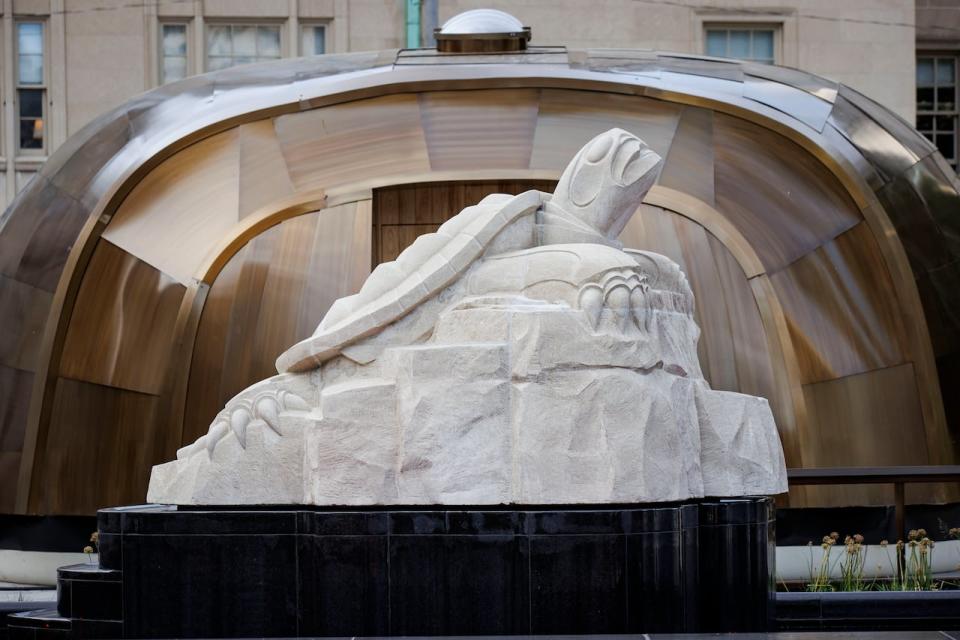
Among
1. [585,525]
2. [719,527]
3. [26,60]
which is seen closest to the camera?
[585,525]

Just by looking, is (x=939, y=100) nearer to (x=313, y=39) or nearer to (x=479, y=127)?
(x=313, y=39)

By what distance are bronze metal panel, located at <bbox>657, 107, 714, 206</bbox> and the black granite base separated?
586cm

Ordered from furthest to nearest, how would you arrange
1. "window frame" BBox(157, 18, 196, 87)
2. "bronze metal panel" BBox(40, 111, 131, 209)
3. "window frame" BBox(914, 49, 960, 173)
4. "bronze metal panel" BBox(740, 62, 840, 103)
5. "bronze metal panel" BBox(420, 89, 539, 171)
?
"window frame" BBox(914, 49, 960, 173)
"window frame" BBox(157, 18, 196, 87)
"bronze metal panel" BBox(740, 62, 840, 103)
"bronze metal panel" BBox(40, 111, 131, 209)
"bronze metal panel" BBox(420, 89, 539, 171)

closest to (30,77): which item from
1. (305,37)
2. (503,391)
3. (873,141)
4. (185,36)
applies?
(185,36)

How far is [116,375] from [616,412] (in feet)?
23.4

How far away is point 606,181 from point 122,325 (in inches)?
252

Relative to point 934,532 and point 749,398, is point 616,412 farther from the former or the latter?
point 934,532

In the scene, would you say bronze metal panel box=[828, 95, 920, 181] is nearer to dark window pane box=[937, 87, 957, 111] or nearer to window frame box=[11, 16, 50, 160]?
dark window pane box=[937, 87, 957, 111]

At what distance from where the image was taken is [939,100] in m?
29.1

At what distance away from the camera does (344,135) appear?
15.7m

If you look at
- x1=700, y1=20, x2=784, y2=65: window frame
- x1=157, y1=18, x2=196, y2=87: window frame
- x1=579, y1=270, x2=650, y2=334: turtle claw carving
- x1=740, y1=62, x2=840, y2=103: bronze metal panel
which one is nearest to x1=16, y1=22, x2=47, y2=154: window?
x1=157, y1=18, x2=196, y2=87: window frame

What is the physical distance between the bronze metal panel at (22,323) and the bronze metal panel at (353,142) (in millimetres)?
2618

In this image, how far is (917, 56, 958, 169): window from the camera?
28.8m

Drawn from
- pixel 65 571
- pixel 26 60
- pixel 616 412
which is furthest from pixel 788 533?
pixel 26 60
